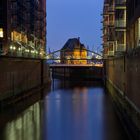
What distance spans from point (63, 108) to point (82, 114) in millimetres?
4376

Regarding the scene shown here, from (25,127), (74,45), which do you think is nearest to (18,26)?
(25,127)

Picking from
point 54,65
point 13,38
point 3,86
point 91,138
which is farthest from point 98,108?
point 54,65

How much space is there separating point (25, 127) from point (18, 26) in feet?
130

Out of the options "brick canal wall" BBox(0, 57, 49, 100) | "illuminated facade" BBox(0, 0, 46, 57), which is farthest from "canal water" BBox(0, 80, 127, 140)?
"illuminated facade" BBox(0, 0, 46, 57)

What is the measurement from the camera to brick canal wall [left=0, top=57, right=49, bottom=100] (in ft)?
132

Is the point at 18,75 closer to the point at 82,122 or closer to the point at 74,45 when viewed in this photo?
the point at 82,122

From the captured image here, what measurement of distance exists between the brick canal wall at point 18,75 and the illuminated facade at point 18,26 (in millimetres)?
1213

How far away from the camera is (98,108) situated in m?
39.9

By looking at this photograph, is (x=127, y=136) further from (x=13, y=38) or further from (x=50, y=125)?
(x=13, y=38)

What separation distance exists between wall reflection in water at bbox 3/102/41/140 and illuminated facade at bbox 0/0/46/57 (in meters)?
11.7

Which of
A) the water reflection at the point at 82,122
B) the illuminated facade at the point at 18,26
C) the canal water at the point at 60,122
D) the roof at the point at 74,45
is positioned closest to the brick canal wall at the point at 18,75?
the illuminated facade at the point at 18,26

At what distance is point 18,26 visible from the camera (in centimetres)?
6669

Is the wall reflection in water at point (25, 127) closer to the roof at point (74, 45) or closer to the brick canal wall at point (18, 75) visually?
the brick canal wall at point (18, 75)

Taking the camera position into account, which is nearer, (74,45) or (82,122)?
(82,122)
